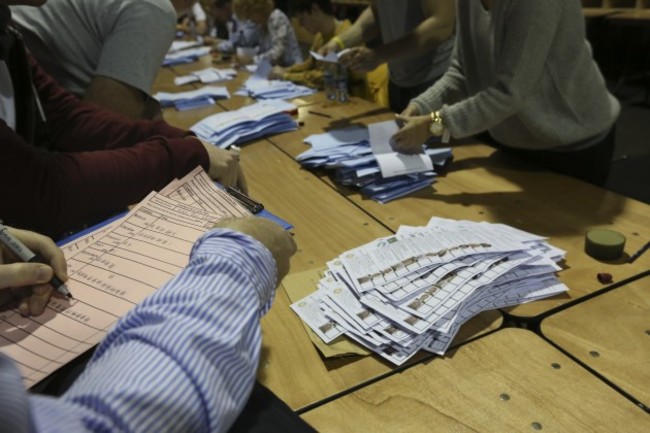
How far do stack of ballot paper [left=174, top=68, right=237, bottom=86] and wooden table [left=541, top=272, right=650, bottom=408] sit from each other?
2608mm

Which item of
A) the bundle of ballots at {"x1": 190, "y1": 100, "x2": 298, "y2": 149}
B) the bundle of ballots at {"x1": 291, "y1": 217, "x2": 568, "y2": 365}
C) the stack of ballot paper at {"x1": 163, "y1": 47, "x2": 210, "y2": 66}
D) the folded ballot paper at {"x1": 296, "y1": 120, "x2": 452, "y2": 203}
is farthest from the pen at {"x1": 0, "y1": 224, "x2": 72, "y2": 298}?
the stack of ballot paper at {"x1": 163, "y1": 47, "x2": 210, "y2": 66}

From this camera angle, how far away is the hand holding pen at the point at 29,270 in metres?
0.68

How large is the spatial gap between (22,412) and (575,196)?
1263mm

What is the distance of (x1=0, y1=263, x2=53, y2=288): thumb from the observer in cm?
66

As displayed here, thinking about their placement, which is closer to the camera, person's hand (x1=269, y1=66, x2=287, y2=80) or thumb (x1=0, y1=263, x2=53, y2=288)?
thumb (x1=0, y1=263, x2=53, y2=288)

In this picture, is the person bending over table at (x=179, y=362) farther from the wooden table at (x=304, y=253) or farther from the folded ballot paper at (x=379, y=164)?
the folded ballot paper at (x=379, y=164)

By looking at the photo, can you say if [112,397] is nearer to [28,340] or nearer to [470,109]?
[28,340]

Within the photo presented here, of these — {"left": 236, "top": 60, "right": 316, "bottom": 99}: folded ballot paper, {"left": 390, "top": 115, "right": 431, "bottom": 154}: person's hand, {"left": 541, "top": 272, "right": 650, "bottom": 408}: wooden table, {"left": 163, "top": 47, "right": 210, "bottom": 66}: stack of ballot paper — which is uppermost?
{"left": 390, "top": 115, "right": 431, "bottom": 154}: person's hand

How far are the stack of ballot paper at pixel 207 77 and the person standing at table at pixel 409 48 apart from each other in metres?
0.89

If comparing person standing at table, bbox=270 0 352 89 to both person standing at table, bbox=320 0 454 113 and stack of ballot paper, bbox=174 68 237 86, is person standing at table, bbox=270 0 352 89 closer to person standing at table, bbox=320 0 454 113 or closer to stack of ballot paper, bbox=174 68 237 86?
stack of ballot paper, bbox=174 68 237 86

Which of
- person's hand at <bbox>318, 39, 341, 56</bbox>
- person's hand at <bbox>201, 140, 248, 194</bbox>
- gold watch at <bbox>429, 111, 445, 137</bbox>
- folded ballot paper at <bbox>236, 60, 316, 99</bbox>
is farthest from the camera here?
folded ballot paper at <bbox>236, 60, 316, 99</bbox>

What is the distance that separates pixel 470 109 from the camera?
4.35ft

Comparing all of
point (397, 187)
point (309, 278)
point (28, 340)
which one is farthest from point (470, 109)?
point (28, 340)

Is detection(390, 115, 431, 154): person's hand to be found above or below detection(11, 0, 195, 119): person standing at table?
below
